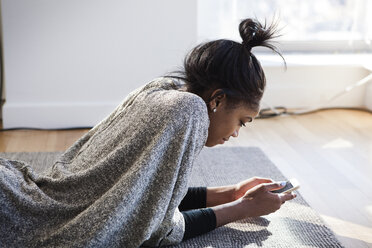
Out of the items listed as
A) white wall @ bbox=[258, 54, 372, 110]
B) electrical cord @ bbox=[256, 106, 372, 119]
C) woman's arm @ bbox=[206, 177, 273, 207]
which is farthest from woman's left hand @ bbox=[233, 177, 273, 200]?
white wall @ bbox=[258, 54, 372, 110]

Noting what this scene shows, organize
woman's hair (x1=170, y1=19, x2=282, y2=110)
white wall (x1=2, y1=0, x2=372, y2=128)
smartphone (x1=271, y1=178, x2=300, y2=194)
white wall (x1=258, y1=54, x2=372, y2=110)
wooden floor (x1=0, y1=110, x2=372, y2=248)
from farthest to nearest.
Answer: white wall (x1=258, y1=54, x2=372, y2=110) < white wall (x1=2, y1=0, x2=372, y2=128) < wooden floor (x1=0, y1=110, x2=372, y2=248) < smartphone (x1=271, y1=178, x2=300, y2=194) < woman's hair (x1=170, y1=19, x2=282, y2=110)

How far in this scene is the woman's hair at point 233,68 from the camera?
4.02ft

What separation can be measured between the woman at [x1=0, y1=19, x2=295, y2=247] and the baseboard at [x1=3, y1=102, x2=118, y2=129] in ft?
3.88

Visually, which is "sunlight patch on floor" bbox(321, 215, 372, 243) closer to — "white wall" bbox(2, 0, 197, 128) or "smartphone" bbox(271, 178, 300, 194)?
"smartphone" bbox(271, 178, 300, 194)

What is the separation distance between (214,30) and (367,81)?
2.77 feet

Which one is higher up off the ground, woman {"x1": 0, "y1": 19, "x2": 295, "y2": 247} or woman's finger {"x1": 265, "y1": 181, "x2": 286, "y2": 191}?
woman {"x1": 0, "y1": 19, "x2": 295, "y2": 247}

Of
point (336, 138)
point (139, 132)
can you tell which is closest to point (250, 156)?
point (336, 138)

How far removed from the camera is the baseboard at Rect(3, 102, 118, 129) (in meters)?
2.45

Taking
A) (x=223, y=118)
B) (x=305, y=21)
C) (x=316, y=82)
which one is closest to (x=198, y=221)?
(x=223, y=118)

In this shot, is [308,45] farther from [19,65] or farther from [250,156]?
[19,65]

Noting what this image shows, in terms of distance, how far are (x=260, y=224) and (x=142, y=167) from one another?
49cm

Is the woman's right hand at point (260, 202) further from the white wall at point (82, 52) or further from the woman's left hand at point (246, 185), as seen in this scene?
the white wall at point (82, 52)

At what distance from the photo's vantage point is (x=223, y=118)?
4.19ft

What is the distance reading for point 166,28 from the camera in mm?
2473
